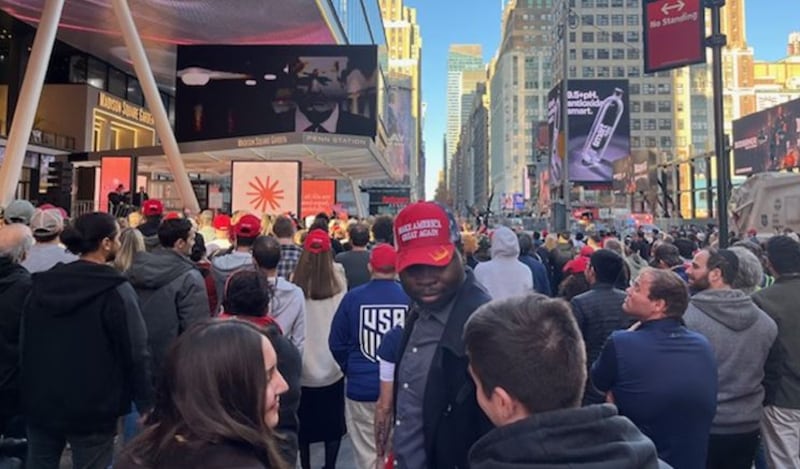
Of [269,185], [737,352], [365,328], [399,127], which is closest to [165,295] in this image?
[365,328]

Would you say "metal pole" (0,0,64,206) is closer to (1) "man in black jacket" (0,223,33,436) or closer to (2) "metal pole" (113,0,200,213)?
(2) "metal pole" (113,0,200,213)

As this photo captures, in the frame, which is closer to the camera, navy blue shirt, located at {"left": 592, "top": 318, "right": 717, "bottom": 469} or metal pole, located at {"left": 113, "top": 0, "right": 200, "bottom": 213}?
navy blue shirt, located at {"left": 592, "top": 318, "right": 717, "bottom": 469}

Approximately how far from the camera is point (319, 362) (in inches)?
183

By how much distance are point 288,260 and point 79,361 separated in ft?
9.27

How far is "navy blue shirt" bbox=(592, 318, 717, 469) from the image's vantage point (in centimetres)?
284

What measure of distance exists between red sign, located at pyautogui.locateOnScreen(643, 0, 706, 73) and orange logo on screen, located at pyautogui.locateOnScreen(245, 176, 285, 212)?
842 cm

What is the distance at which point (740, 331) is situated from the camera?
11.9 feet

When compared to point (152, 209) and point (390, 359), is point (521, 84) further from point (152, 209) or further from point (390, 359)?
point (390, 359)

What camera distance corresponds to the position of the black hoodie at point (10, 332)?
357cm

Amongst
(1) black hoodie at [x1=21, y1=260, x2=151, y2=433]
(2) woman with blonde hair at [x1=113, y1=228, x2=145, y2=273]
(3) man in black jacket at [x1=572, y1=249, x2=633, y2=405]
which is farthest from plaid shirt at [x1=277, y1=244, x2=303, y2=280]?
(3) man in black jacket at [x1=572, y1=249, x2=633, y2=405]

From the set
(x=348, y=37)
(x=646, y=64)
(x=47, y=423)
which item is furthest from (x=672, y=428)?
(x=348, y=37)

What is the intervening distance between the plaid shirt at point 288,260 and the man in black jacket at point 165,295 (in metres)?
1.52

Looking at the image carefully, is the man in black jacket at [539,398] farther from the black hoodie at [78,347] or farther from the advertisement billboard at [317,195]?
the advertisement billboard at [317,195]

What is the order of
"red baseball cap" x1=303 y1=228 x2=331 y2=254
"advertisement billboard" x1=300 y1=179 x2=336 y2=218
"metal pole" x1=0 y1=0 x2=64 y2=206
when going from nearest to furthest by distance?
1. "red baseball cap" x1=303 y1=228 x2=331 y2=254
2. "metal pole" x1=0 y1=0 x2=64 y2=206
3. "advertisement billboard" x1=300 y1=179 x2=336 y2=218
